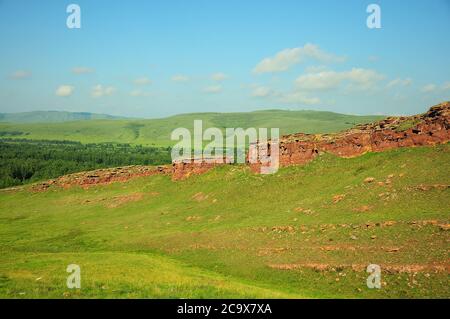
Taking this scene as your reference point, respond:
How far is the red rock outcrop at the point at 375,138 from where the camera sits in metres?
46.9

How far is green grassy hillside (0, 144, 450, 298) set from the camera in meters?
25.8

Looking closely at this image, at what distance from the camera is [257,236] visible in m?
38.7

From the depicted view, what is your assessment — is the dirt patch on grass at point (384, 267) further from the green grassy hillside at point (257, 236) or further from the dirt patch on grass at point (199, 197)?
the dirt patch on grass at point (199, 197)

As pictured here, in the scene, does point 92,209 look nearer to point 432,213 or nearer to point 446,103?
point 432,213

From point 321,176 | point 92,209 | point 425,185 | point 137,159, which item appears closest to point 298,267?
point 425,185

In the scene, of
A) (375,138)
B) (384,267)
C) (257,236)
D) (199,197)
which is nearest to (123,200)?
(199,197)

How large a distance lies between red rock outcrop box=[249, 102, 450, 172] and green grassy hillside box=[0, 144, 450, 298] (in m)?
1.72

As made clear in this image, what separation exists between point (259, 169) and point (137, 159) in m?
131

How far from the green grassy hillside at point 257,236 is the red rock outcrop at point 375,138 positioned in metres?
1.72

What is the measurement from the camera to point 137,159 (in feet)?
596

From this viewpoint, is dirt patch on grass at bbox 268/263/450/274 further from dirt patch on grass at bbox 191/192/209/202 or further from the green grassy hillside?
dirt patch on grass at bbox 191/192/209/202

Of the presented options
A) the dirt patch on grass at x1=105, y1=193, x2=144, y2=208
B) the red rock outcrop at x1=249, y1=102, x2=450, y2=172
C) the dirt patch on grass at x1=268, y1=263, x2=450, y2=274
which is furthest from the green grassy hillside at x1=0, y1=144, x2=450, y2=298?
the red rock outcrop at x1=249, y1=102, x2=450, y2=172

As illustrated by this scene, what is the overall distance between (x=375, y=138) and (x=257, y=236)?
80.3 ft

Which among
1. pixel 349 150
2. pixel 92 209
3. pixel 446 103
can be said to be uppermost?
pixel 446 103
